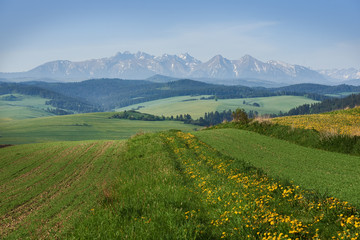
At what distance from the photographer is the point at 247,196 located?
Answer: 34.3 feet

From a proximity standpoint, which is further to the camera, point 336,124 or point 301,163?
point 336,124

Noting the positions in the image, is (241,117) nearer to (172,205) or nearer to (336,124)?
(336,124)

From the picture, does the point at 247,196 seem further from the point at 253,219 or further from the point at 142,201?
the point at 142,201

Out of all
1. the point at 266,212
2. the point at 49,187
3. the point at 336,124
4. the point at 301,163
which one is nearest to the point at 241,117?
the point at 336,124

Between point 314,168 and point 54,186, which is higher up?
point 314,168

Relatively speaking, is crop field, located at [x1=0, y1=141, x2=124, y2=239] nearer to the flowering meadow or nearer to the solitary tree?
the flowering meadow

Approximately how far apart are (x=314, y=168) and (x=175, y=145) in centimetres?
1274

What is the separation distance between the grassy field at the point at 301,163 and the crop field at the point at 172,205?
1.70 metres

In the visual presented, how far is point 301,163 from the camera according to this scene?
19016 mm

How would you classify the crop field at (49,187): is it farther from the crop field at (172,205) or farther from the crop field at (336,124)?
the crop field at (336,124)

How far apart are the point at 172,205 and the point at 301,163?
13.0 metres

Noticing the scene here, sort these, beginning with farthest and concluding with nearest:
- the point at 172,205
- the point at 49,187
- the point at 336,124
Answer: the point at 336,124 < the point at 49,187 < the point at 172,205

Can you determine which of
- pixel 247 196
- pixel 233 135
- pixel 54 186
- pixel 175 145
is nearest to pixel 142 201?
pixel 247 196

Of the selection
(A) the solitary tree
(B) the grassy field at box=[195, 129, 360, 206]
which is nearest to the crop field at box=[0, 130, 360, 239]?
(B) the grassy field at box=[195, 129, 360, 206]
